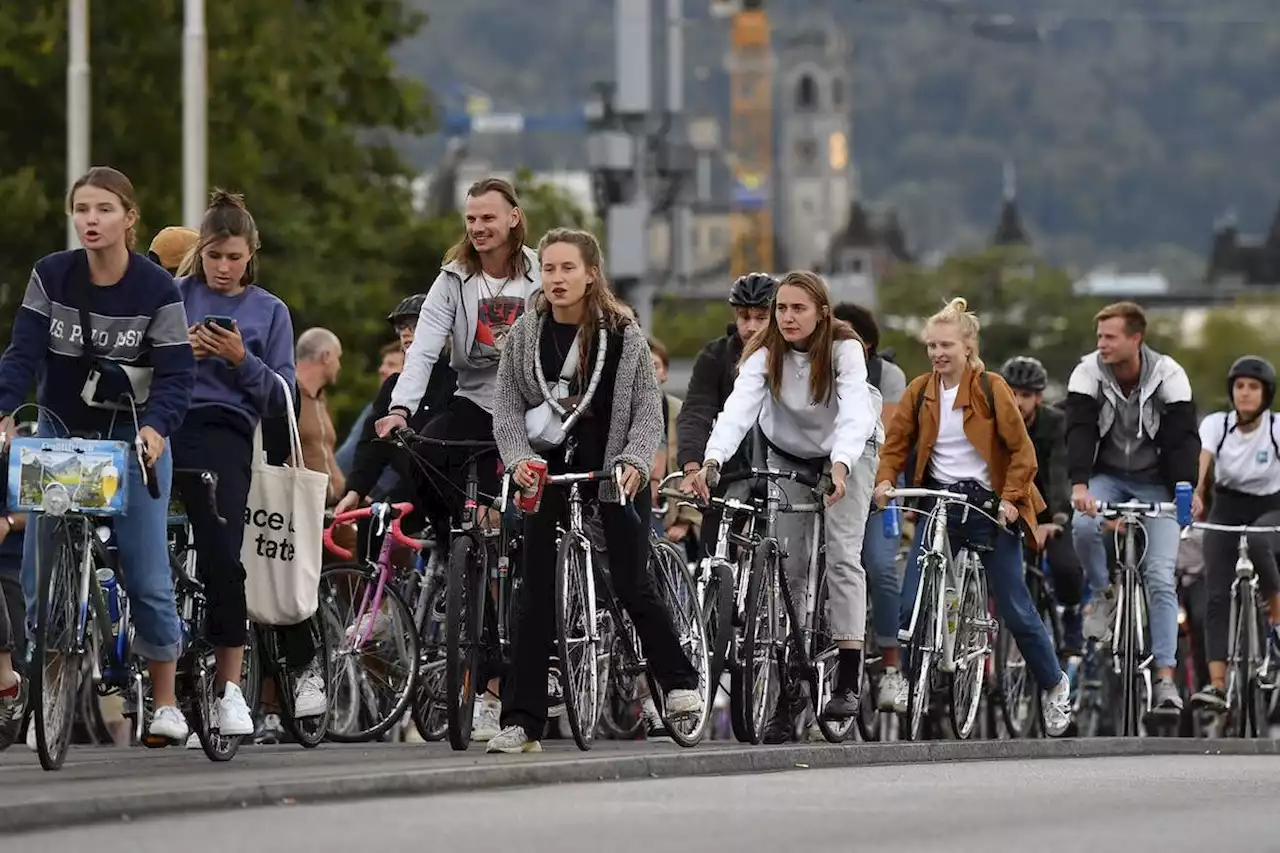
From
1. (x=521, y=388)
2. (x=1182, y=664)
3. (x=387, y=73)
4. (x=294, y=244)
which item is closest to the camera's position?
(x=521, y=388)

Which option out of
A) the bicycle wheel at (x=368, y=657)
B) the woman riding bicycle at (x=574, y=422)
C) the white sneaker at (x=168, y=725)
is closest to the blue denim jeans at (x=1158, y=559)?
the bicycle wheel at (x=368, y=657)

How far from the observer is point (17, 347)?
10.7 m

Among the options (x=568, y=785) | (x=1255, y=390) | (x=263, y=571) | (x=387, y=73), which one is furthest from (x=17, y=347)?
(x=387, y=73)

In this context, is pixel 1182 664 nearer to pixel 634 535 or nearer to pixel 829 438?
pixel 829 438

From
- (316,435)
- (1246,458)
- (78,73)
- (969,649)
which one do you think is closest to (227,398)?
(316,435)

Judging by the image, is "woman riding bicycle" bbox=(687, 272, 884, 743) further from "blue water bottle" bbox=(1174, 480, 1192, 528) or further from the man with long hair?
"blue water bottle" bbox=(1174, 480, 1192, 528)

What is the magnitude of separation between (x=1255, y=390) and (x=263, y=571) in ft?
22.2

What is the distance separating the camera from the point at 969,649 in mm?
14633

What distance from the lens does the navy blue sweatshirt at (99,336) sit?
10.8 m

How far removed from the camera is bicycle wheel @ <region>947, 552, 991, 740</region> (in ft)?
47.5

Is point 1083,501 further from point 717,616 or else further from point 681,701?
point 681,701

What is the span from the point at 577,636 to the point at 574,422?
730 millimetres

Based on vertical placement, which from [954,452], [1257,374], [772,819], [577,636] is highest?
[1257,374]

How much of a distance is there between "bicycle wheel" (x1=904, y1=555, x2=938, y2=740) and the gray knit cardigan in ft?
9.19
